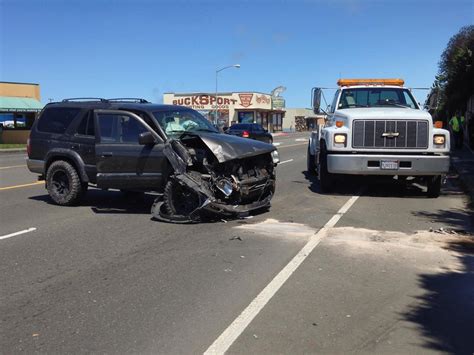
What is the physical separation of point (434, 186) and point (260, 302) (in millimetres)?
7336

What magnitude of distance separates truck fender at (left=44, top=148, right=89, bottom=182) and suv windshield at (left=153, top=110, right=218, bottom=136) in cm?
178

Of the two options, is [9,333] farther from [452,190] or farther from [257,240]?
[452,190]

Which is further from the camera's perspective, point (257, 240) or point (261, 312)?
point (257, 240)

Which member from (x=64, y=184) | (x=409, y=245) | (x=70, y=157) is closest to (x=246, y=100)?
(x=64, y=184)

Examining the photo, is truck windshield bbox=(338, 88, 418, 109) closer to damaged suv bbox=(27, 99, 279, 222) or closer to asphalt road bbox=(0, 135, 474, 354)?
asphalt road bbox=(0, 135, 474, 354)

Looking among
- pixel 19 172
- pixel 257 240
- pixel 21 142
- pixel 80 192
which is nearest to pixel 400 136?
pixel 257 240

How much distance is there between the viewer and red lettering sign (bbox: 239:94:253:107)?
70750mm

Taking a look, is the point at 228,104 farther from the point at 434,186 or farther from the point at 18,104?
the point at 434,186

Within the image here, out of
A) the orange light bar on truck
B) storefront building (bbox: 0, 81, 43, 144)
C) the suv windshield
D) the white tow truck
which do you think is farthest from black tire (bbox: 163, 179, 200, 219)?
storefront building (bbox: 0, 81, 43, 144)

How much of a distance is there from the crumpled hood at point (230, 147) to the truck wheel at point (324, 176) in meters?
2.71

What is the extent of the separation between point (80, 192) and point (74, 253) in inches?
137

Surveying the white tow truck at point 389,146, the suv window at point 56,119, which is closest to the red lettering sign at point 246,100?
the white tow truck at point 389,146

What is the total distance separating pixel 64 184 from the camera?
34.2 feet

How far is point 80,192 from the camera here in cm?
1018
